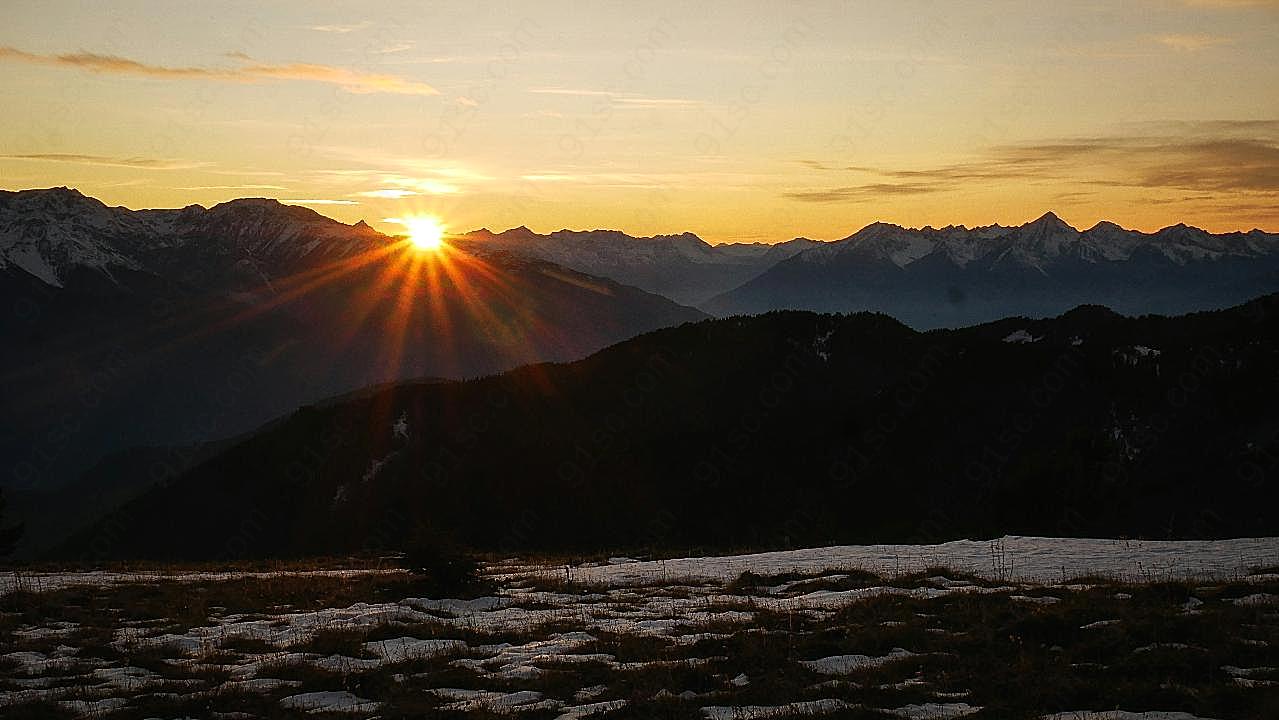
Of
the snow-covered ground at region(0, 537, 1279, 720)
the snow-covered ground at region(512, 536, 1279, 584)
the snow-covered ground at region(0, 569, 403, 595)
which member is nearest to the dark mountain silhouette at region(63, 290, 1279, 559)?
the snow-covered ground at region(512, 536, 1279, 584)

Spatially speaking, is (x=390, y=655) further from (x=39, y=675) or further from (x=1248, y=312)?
(x=1248, y=312)

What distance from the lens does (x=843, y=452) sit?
17575 centimetres

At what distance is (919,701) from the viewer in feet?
43.8

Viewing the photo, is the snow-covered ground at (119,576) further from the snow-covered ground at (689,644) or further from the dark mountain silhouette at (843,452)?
the dark mountain silhouette at (843,452)

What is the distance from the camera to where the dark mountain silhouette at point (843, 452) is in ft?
447

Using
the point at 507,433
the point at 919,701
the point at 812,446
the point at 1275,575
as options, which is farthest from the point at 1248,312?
the point at 919,701

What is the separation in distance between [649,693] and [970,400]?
569 ft

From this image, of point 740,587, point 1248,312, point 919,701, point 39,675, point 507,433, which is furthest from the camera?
point 507,433

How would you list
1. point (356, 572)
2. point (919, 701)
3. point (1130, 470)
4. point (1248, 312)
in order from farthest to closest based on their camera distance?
point (1248, 312) → point (1130, 470) → point (356, 572) → point (919, 701)

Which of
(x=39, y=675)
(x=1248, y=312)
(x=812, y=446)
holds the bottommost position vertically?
(x=39, y=675)

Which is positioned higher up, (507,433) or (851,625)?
(507,433)

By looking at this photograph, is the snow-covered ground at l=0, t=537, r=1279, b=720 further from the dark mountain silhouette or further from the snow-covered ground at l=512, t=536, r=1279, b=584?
the dark mountain silhouette

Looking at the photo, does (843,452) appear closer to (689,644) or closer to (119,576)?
(119,576)

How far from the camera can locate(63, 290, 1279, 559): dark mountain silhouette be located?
136 metres
